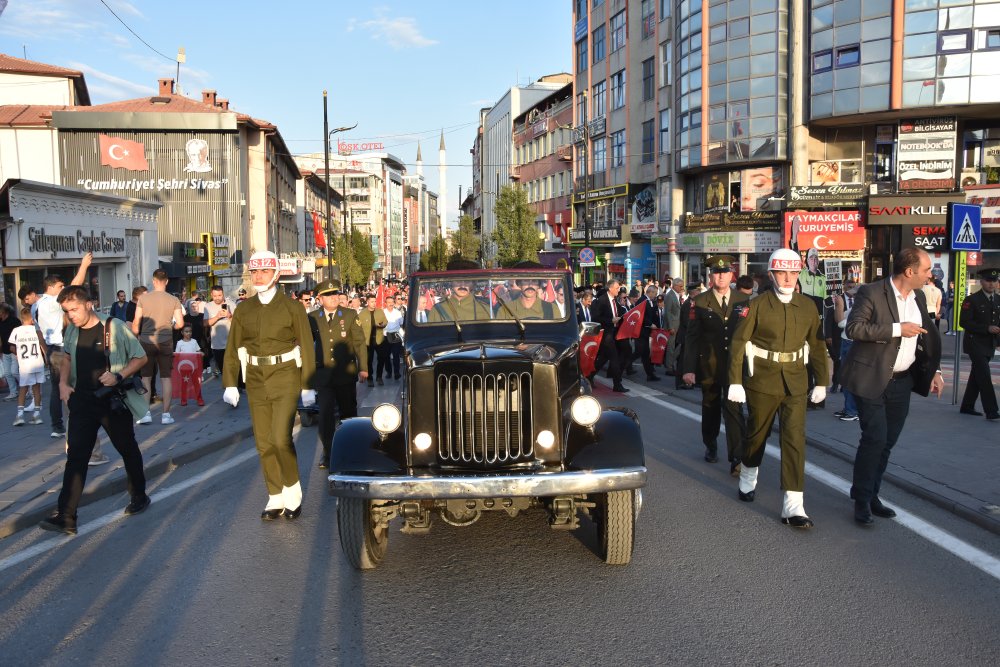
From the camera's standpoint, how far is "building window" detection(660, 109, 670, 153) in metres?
40.9

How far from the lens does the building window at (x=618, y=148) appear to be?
47.1 meters

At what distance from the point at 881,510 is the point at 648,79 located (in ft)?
134

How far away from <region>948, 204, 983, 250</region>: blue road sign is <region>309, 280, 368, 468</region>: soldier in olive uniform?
Answer: 8139 millimetres

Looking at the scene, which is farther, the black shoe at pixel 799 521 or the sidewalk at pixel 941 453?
the sidewalk at pixel 941 453

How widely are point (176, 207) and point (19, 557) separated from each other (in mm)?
42096

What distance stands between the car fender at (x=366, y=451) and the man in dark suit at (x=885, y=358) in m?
3.35

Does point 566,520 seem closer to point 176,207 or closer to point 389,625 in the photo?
point 389,625

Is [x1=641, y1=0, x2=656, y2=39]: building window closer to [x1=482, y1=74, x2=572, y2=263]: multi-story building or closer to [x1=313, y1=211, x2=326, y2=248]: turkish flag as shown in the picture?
[x1=482, y1=74, x2=572, y2=263]: multi-story building

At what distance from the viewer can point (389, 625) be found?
434cm

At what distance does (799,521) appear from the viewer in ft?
19.4

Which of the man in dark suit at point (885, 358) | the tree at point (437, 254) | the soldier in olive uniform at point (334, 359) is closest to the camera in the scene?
the man in dark suit at point (885, 358)

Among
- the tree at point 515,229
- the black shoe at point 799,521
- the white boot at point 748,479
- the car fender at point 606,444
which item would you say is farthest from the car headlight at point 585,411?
the tree at point 515,229

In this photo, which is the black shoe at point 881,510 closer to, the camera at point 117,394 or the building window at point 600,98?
the camera at point 117,394

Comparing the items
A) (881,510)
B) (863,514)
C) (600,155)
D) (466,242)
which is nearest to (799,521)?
Answer: (863,514)
